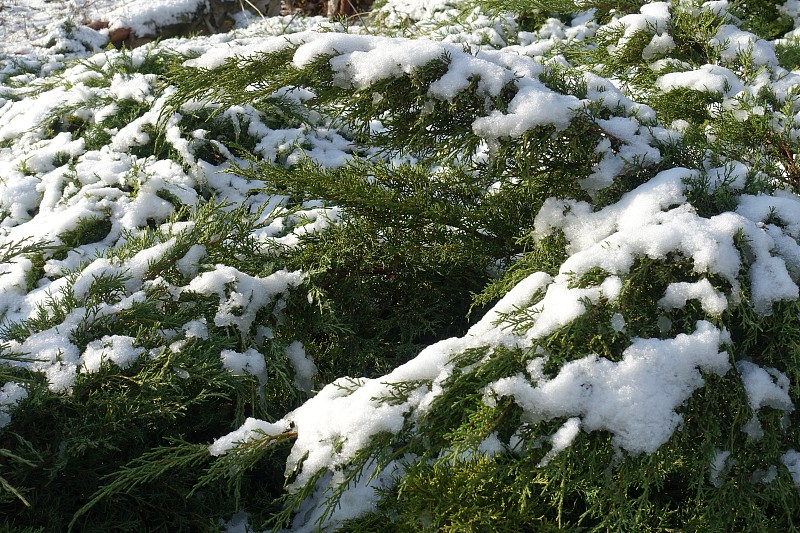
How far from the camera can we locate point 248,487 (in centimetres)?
175

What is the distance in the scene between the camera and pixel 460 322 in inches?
82.5

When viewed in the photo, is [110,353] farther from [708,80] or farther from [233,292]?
[708,80]

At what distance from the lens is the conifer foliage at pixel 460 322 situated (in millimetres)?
1180

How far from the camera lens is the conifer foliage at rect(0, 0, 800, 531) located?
1180 mm

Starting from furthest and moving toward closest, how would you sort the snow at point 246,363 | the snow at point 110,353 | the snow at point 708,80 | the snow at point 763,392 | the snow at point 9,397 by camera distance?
the snow at point 708,80 < the snow at point 246,363 < the snow at point 110,353 < the snow at point 9,397 < the snow at point 763,392

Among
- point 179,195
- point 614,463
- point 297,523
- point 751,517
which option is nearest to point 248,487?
point 297,523

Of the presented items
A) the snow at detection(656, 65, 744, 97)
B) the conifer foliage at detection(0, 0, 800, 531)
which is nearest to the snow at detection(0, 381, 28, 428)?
the conifer foliage at detection(0, 0, 800, 531)

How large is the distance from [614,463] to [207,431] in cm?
110

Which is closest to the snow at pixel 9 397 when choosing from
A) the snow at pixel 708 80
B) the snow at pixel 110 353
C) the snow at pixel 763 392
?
the snow at pixel 110 353

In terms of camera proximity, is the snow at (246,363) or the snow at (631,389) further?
the snow at (246,363)

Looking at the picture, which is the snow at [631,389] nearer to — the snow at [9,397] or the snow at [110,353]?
the snow at [110,353]

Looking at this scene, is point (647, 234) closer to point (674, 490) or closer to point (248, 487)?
point (674, 490)

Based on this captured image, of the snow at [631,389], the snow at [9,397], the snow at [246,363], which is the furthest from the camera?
the snow at [246,363]

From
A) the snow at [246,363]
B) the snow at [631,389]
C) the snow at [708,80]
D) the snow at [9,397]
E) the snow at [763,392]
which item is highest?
the snow at [708,80]
